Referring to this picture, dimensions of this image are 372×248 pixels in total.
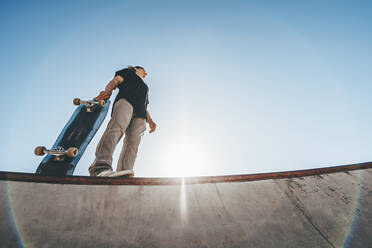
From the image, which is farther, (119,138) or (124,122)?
(124,122)

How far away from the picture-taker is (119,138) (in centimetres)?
242

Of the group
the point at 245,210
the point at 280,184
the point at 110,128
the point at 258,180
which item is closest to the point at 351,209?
the point at 280,184

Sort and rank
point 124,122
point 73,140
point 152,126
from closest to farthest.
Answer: point 124,122, point 73,140, point 152,126

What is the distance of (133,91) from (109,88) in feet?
1.18

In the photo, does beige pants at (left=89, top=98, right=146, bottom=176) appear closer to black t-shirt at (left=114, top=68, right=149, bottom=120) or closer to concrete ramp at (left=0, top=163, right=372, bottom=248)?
black t-shirt at (left=114, top=68, right=149, bottom=120)

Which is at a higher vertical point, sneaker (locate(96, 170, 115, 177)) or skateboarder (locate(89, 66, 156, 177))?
skateboarder (locate(89, 66, 156, 177))

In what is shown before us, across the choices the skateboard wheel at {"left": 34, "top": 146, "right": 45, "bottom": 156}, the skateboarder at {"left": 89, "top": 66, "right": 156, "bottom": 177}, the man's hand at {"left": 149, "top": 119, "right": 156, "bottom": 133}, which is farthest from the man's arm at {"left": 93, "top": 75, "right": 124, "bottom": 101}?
the man's hand at {"left": 149, "top": 119, "right": 156, "bottom": 133}

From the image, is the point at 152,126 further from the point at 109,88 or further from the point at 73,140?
the point at 73,140

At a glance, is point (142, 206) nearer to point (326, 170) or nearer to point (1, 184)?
point (1, 184)

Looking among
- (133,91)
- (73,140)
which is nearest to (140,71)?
(133,91)

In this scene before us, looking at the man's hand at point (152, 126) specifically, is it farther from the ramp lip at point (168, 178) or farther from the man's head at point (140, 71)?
the ramp lip at point (168, 178)

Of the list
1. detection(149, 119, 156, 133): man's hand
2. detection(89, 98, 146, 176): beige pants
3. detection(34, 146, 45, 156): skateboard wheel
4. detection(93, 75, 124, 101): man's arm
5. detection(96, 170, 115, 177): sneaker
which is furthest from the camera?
detection(149, 119, 156, 133): man's hand

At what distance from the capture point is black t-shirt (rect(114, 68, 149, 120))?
112 inches

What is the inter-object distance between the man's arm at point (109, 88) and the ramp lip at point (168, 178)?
63.0 inches
